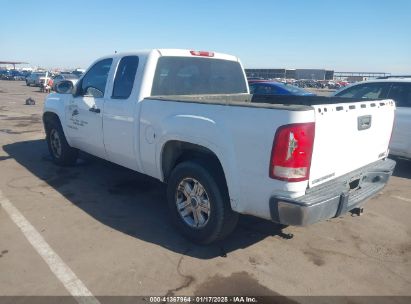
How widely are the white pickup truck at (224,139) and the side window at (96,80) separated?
0.02 meters

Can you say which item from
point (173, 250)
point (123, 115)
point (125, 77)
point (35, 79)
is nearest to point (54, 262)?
point (173, 250)

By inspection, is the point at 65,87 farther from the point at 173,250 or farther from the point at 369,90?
the point at 369,90

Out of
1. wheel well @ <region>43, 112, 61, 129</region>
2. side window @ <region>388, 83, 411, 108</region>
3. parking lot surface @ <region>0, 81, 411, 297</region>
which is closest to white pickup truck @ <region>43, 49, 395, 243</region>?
parking lot surface @ <region>0, 81, 411, 297</region>

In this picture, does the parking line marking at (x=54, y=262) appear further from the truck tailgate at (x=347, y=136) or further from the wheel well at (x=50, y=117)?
the wheel well at (x=50, y=117)

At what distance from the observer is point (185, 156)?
403cm

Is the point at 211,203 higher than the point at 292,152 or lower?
lower

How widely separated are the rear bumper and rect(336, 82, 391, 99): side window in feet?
12.7

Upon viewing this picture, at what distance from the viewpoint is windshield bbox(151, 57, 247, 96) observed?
4.46 meters

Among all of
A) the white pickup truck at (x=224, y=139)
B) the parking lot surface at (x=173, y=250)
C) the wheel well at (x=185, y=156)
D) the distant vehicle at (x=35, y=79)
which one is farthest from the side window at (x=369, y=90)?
the distant vehicle at (x=35, y=79)

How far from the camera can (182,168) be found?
12.4 ft

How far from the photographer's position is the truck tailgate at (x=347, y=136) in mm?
2986

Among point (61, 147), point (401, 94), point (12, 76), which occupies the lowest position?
point (12, 76)

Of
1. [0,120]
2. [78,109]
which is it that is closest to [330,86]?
[0,120]

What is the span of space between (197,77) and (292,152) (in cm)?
237
